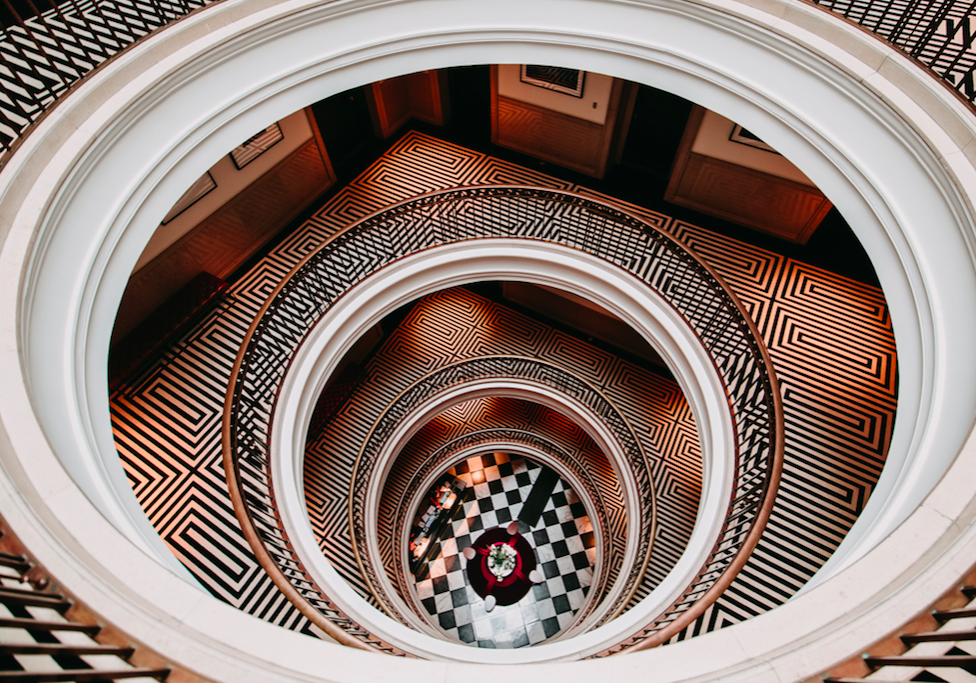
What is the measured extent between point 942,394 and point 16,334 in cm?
580

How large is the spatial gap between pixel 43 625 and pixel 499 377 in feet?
28.2

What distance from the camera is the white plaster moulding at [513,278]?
4.16 m

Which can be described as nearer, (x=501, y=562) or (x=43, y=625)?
(x=43, y=625)

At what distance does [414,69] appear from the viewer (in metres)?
6.16

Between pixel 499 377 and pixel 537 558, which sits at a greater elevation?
pixel 499 377

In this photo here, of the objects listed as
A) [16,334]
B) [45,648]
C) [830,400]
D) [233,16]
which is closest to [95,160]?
[16,334]

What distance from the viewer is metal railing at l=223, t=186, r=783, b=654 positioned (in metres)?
3.86

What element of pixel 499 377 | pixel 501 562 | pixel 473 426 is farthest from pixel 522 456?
pixel 499 377

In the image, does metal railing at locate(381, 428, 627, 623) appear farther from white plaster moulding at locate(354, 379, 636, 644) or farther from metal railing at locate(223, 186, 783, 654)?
metal railing at locate(223, 186, 783, 654)

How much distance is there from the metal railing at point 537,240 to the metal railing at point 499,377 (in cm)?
252

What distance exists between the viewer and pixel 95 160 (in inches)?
152

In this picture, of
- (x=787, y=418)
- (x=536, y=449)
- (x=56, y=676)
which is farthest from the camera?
(x=536, y=449)

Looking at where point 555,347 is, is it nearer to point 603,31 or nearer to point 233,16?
point 603,31

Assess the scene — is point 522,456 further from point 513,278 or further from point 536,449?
point 513,278
